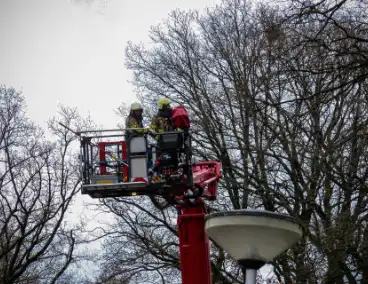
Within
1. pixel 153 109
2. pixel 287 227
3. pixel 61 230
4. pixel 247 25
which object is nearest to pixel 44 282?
pixel 61 230

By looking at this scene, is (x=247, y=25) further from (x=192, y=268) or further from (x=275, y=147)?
(x=192, y=268)

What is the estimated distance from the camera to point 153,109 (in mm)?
26156

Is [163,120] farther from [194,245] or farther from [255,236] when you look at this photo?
[255,236]

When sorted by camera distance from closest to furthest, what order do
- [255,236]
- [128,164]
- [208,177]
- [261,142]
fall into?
[255,236]
[128,164]
[208,177]
[261,142]

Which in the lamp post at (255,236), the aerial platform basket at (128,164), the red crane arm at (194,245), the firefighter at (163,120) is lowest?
the lamp post at (255,236)

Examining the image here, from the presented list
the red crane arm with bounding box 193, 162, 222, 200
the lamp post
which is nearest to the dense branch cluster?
the red crane arm with bounding box 193, 162, 222, 200

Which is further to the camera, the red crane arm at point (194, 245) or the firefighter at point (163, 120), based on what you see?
the red crane arm at point (194, 245)

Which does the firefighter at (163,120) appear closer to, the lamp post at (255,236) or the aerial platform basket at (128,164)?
the aerial platform basket at (128,164)

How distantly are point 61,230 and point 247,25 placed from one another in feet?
34.2

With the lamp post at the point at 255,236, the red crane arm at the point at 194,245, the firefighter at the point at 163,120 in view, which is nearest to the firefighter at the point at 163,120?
the firefighter at the point at 163,120

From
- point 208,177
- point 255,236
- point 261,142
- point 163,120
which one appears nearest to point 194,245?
point 208,177

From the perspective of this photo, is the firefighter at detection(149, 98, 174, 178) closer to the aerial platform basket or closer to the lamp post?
the aerial platform basket

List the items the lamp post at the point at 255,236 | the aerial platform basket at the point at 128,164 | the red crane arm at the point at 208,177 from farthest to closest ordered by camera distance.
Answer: the red crane arm at the point at 208,177
the aerial platform basket at the point at 128,164
the lamp post at the point at 255,236

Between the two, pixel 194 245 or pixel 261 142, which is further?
pixel 261 142
